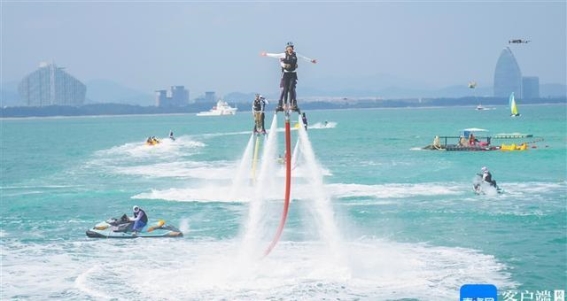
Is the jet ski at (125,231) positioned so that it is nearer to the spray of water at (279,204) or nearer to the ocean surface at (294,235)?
the ocean surface at (294,235)

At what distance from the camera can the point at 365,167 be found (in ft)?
249

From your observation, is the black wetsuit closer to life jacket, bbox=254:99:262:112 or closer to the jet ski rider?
life jacket, bbox=254:99:262:112

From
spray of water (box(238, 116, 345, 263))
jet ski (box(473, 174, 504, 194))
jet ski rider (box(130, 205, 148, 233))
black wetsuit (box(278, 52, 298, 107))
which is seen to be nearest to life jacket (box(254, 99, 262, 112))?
spray of water (box(238, 116, 345, 263))

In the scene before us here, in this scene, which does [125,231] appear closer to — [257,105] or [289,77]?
[257,105]

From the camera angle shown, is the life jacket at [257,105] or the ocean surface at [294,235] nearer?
the life jacket at [257,105]

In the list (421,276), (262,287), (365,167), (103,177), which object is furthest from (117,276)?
(365,167)

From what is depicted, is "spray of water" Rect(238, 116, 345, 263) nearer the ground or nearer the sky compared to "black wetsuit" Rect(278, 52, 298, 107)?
nearer the ground

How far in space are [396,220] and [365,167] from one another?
35.0m

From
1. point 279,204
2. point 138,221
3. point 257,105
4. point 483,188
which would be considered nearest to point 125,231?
point 138,221

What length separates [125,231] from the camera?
3734cm

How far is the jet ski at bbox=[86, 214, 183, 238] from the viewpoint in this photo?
122 ft

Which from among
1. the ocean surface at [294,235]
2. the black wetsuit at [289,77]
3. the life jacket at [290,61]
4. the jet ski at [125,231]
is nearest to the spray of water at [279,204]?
the ocean surface at [294,235]

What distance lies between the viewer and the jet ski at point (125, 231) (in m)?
37.1

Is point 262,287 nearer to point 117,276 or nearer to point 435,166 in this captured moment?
point 117,276
